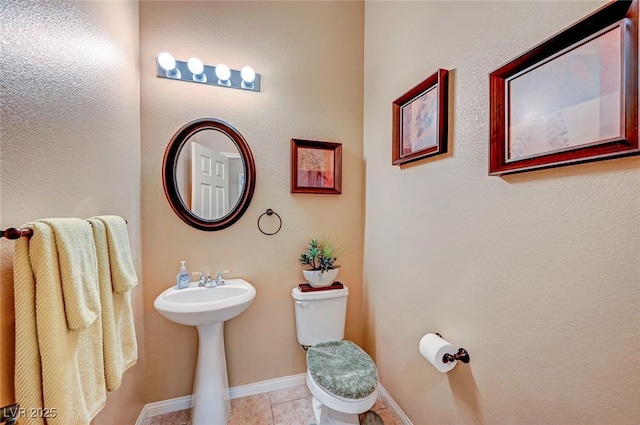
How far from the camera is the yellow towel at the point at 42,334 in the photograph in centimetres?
65

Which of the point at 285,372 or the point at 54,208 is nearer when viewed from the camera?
the point at 54,208

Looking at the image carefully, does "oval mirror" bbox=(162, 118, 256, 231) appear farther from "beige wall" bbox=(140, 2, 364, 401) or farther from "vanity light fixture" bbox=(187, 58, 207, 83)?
"vanity light fixture" bbox=(187, 58, 207, 83)

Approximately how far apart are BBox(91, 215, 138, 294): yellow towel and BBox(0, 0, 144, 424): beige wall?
11 cm

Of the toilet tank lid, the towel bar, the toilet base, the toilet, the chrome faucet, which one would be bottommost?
the toilet base

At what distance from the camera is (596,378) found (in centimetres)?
71

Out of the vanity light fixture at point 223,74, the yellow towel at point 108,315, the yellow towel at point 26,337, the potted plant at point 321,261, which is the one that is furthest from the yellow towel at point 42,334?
the vanity light fixture at point 223,74

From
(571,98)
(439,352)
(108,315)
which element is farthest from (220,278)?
(571,98)

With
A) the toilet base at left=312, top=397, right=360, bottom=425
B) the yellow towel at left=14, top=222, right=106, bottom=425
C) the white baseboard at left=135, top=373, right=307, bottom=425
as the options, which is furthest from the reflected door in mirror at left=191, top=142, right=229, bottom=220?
the toilet base at left=312, top=397, right=360, bottom=425

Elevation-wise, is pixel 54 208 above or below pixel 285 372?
above

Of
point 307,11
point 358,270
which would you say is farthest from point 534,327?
point 307,11

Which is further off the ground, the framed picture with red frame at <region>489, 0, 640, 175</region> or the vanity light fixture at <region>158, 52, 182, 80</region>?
the vanity light fixture at <region>158, 52, 182, 80</region>

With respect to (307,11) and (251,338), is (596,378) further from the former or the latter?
(307,11)

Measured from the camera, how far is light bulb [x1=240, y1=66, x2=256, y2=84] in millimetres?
1666

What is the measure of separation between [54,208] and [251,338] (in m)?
1.38
